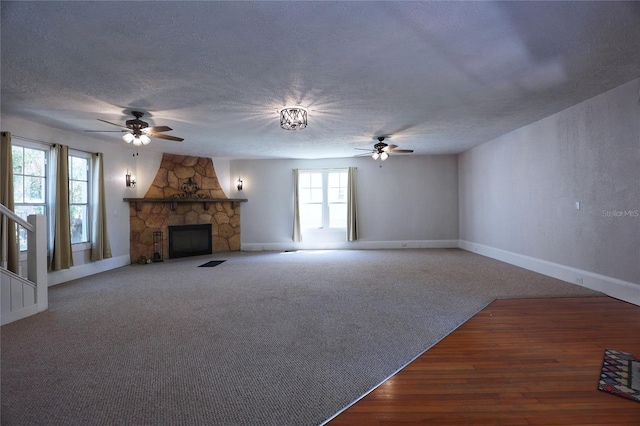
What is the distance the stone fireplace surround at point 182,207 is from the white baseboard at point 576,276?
6.62 m

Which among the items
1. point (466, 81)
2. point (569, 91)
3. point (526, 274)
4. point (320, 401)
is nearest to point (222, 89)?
point (466, 81)

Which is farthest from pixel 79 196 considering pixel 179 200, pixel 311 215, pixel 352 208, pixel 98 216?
pixel 352 208

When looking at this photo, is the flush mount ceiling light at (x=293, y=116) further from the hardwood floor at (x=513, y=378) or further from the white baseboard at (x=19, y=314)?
the white baseboard at (x=19, y=314)

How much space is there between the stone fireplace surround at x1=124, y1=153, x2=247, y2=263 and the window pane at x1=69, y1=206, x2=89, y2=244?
36.6 inches

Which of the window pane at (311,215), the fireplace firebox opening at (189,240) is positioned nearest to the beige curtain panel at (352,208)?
the window pane at (311,215)

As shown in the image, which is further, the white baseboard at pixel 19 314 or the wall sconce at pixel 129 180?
the wall sconce at pixel 129 180

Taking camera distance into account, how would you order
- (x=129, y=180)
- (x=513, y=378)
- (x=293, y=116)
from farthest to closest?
(x=129, y=180)
(x=293, y=116)
(x=513, y=378)

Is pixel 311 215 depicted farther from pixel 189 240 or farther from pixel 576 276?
pixel 576 276

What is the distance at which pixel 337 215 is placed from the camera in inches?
318

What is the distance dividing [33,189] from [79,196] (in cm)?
80

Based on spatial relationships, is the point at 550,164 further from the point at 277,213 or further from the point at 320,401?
the point at 277,213

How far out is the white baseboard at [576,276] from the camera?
11.4 ft

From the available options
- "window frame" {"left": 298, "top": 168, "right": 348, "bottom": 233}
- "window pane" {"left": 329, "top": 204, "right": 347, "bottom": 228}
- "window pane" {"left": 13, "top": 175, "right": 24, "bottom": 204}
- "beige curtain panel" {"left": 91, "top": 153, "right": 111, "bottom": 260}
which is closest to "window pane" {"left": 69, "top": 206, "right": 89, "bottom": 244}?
"beige curtain panel" {"left": 91, "top": 153, "right": 111, "bottom": 260}

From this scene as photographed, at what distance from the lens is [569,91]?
3.56 metres
